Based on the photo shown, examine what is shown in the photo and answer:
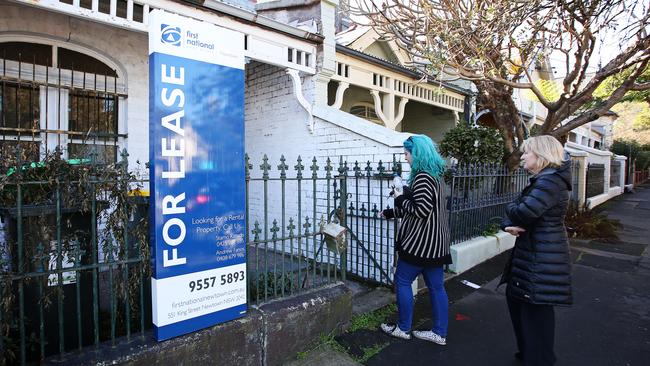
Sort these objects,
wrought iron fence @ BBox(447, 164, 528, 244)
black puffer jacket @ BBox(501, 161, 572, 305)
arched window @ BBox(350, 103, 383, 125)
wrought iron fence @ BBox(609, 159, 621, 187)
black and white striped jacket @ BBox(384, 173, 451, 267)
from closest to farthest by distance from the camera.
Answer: black puffer jacket @ BBox(501, 161, 572, 305) → black and white striped jacket @ BBox(384, 173, 451, 267) → wrought iron fence @ BBox(447, 164, 528, 244) → arched window @ BBox(350, 103, 383, 125) → wrought iron fence @ BBox(609, 159, 621, 187)

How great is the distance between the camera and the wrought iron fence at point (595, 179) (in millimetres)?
12871

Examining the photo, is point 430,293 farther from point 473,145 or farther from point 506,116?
point 506,116

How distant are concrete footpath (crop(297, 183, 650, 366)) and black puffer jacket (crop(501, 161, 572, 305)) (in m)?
0.88

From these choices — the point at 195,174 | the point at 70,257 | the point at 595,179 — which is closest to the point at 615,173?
the point at 595,179

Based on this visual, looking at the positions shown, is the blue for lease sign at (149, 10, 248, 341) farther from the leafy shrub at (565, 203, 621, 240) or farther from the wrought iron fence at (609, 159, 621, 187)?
the wrought iron fence at (609, 159, 621, 187)

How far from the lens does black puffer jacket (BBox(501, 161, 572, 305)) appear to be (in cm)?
271

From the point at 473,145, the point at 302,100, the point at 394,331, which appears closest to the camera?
the point at 394,331

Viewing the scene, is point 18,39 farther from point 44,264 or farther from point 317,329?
point 317,329

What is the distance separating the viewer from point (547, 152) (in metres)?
2.82

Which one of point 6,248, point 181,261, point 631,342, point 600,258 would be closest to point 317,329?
point 181,261

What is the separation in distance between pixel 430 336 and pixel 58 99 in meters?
5.29

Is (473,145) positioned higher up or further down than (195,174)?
higher up

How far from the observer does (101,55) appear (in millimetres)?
5258

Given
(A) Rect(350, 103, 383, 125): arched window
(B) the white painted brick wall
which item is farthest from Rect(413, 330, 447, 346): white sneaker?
(A) Rect(350, 103, 383, 125): arched window
